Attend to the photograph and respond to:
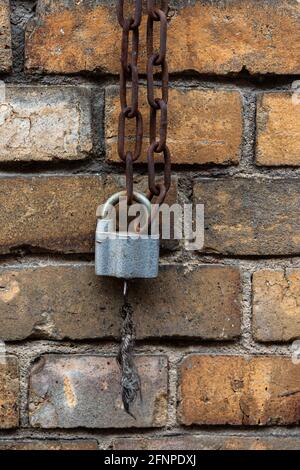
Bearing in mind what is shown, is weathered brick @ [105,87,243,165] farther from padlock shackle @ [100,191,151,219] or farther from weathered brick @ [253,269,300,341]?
weathered brick @ [253,269,300,341]

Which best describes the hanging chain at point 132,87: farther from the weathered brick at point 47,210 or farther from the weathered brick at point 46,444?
the weathered brick at point 46,444

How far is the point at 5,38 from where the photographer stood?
73 cm

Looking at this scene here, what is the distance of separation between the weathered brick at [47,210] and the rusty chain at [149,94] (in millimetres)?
72

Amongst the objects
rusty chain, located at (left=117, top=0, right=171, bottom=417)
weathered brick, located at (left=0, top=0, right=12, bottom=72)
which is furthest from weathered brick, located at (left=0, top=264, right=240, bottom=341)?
weathered brick, located at (left=0, top=0, right=12, bottom=72)

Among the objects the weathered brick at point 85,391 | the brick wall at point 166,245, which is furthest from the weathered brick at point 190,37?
the weathered brick at point 85,391

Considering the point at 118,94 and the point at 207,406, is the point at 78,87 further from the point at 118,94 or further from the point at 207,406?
the point at 207,406

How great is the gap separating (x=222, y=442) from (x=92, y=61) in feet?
1.69

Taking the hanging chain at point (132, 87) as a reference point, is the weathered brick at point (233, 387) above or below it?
below

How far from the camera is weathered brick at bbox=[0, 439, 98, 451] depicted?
0.75 m

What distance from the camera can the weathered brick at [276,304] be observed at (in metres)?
0.76

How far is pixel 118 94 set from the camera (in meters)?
0.74

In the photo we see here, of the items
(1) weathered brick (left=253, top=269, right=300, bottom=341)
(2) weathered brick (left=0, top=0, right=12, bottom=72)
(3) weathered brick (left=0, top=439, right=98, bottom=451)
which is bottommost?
(3) weathered brick (left=0, top=439, right=98, bottom=451)

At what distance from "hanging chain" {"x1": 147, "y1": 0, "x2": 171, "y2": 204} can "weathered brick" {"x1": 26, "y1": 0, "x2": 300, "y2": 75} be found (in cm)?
5

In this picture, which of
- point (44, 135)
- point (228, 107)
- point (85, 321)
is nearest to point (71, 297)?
point (85, 321)
